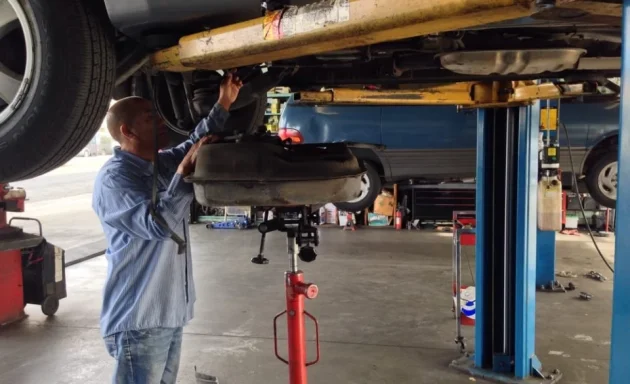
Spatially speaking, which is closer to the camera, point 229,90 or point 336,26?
point 336,26

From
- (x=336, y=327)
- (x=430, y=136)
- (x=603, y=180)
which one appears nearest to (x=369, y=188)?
(x=430, y=136)

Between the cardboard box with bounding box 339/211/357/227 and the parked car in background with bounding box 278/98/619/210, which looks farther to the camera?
the cardboard box with bounding box 339/211/357/227

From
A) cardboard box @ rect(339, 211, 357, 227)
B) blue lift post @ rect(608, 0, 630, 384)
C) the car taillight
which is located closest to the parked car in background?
the car taillight

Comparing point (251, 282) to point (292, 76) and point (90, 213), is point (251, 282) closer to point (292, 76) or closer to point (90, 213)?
point (292, 76)

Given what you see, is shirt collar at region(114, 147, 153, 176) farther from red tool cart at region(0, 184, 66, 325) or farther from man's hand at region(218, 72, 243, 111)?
red tool cart at region(0, 184, 66, 325)

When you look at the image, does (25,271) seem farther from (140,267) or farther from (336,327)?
(140,267)

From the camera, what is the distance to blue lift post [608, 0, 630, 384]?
101 centimetres

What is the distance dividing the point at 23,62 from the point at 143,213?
2.27 feet

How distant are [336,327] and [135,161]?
2555mm

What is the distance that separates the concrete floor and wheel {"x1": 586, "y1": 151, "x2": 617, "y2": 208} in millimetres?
662

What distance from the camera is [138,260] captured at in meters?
1.90

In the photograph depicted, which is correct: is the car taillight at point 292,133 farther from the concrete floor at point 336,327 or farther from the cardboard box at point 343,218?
the cardboard box at point 343,218

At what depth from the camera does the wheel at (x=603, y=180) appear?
6.36 metres

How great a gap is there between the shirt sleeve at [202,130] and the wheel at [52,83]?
32 centimetres
